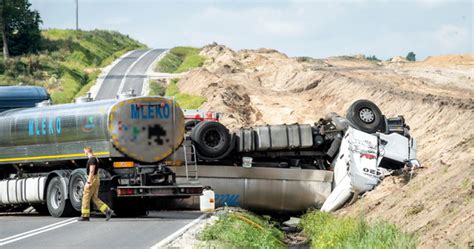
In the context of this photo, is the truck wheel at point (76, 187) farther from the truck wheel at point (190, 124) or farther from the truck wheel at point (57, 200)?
the truck wheel at point (190, 124)

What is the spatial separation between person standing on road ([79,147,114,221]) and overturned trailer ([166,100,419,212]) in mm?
7027

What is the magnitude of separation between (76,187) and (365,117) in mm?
11586

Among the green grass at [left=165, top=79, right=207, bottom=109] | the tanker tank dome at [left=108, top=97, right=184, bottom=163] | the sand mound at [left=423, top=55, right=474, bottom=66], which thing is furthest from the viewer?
the sand mound at [left=423, top=55, right=474, bottom=66]

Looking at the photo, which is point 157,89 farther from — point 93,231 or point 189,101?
point 93,231

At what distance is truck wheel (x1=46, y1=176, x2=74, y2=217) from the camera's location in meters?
27.9

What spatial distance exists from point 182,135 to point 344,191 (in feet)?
21.3

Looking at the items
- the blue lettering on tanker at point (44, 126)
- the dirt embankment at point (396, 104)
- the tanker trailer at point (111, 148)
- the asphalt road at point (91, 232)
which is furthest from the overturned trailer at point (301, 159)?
the asphalt road at point (91, 232)

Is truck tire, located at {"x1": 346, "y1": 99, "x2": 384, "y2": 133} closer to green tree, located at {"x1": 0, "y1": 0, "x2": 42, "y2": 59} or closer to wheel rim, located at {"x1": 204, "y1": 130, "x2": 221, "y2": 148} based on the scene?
wheel rim, located at {"x1": 204, "y1": 130, "x2": 221, "y2": 148}

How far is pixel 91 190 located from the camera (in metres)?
25.6

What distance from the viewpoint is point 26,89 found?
33094mm

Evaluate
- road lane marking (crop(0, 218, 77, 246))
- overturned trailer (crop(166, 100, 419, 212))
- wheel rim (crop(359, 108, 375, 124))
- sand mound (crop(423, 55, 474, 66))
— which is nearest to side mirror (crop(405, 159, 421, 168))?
overturned trailer (crop(166, 100, 419, 212))

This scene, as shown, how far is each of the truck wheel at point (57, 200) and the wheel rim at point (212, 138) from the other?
6.62 metres

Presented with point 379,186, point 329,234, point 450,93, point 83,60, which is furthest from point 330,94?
point 83,60

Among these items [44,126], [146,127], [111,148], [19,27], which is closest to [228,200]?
[146,127]
